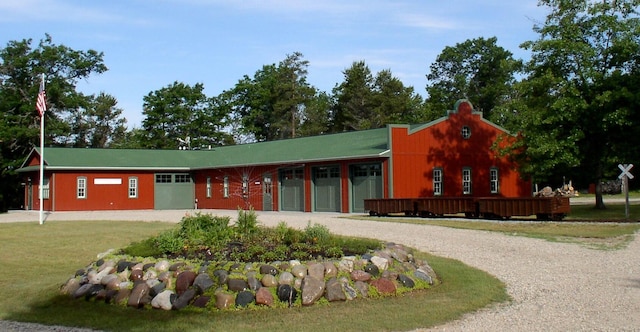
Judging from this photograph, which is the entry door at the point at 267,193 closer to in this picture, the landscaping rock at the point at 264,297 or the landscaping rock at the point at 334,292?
the landscaping rock at the point at 334,292

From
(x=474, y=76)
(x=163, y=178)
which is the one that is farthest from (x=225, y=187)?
(x=474, y=76)

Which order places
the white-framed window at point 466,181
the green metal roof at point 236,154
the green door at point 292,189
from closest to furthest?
→ 1. the green metal roof at point 236,154
2. the white-framed window at point 466,181
3. the green door at point 292,189

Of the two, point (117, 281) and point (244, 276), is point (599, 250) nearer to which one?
point (244, 276)

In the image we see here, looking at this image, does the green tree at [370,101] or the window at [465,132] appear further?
the green tree at [370,101]

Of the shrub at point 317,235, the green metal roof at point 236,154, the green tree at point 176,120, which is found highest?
the green tree at point 176,120

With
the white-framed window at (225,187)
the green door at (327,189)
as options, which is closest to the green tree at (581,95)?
the green door at (327,189)

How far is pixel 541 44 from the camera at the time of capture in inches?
1152

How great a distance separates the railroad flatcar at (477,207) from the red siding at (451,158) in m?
2.02

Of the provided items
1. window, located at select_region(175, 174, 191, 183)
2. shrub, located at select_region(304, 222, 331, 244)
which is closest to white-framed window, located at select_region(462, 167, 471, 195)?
window, located at select_region(175, 174, 191, 183)

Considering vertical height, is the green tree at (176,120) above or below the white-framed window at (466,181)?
above

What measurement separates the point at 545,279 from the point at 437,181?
21.5 meters

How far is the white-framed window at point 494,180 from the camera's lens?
3460 cm

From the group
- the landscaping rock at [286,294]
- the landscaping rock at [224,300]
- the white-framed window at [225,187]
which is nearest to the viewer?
the landscaping rock at [224,300]

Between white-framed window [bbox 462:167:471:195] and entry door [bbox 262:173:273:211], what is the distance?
10.8m
